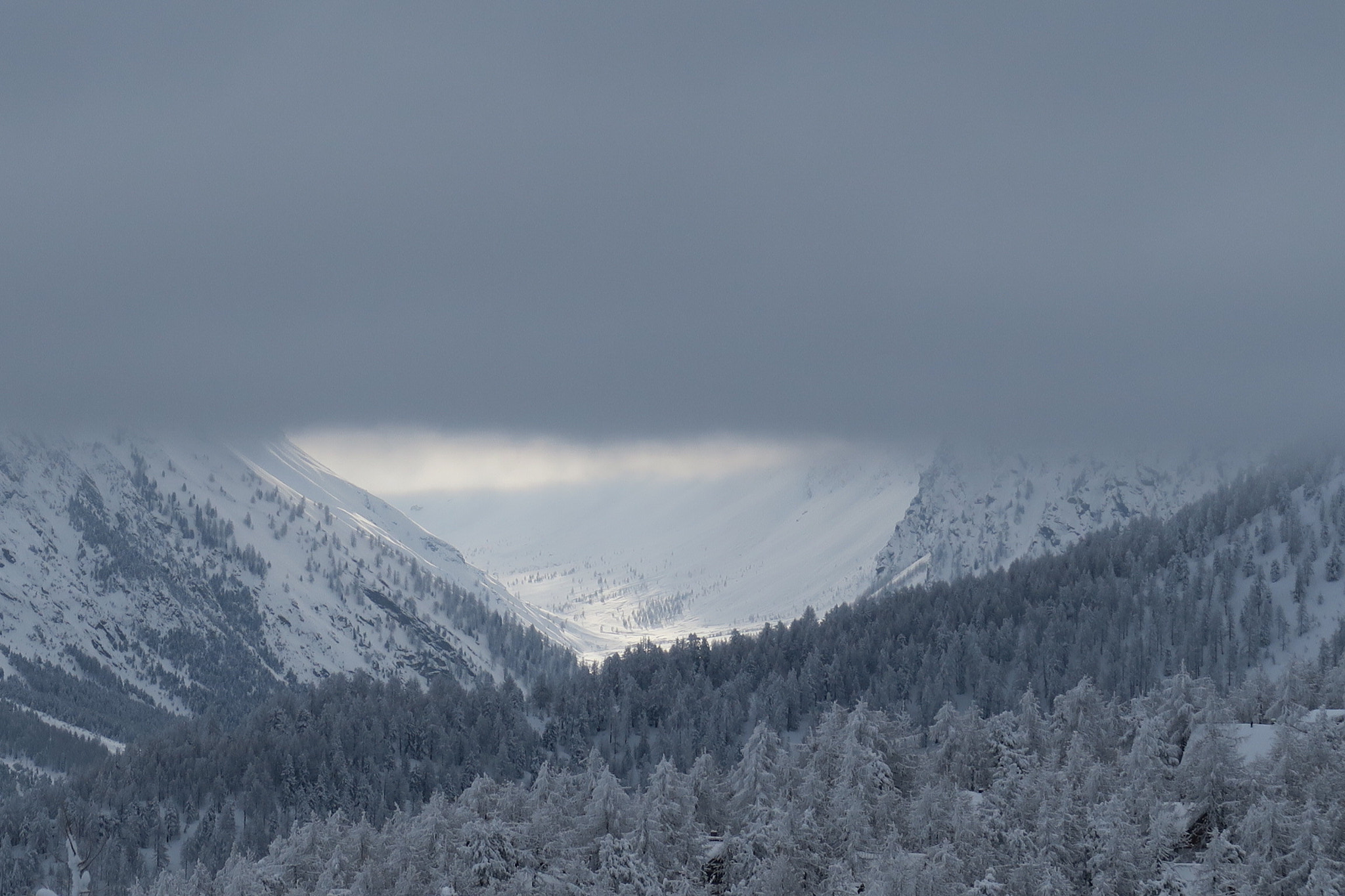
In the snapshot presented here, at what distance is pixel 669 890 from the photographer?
10025 centimetres

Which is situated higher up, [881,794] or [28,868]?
[881,794]

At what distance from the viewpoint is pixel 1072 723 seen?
141375mm

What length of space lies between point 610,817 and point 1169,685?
65.8m

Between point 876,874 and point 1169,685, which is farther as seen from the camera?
point 1169,685

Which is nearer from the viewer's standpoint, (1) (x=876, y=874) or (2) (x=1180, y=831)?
(1) (x=876, y=874)

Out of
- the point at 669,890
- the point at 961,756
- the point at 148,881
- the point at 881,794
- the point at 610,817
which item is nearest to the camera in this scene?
the point at 669,890

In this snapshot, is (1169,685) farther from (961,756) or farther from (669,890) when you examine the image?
(669,890)

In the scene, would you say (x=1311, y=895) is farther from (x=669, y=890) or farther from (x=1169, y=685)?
(x=1169, y=685)

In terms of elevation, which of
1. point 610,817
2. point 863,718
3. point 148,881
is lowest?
point 148,881

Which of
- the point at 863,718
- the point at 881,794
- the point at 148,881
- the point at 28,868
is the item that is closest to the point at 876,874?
the point at 881,794

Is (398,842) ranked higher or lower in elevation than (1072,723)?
lower

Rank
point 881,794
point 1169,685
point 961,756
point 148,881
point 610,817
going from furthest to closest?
point 148,881 < point 1169,685 < point 961,756 < point 881,794 < point 610,817

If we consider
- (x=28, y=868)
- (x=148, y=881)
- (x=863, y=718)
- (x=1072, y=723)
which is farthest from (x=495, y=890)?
(x=28, y=868)

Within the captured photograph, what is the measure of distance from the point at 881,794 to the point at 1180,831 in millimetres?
24962
